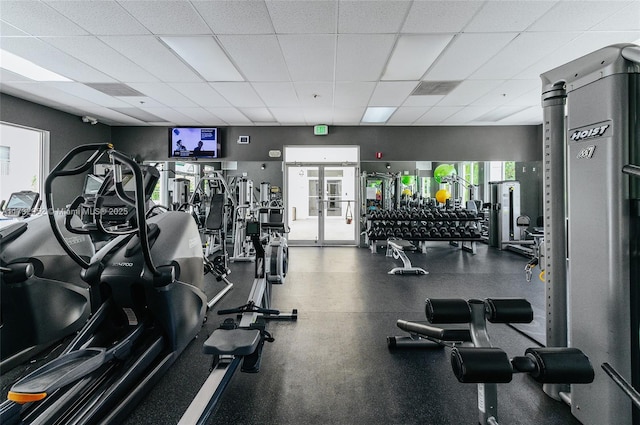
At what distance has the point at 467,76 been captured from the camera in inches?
157

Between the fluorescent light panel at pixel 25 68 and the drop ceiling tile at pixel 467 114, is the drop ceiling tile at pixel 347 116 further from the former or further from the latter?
the fluorescent light panel at pixel 25 68

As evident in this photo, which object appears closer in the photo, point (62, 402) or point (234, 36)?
point (62, 402)

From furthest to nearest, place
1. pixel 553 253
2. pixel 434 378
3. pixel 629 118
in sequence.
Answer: pixel 434 378
pixel 553 253
pixel 629 118

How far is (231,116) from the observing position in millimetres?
5902

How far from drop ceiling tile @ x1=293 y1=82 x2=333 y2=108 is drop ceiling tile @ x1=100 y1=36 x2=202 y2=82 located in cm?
142

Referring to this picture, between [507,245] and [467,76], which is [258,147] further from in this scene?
[507,245]

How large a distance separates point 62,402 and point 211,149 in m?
5.73

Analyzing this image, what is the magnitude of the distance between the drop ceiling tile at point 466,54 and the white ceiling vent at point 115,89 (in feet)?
14.0

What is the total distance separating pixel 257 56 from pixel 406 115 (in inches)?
134

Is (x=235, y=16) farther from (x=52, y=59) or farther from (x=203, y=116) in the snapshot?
(x=203, y=116)

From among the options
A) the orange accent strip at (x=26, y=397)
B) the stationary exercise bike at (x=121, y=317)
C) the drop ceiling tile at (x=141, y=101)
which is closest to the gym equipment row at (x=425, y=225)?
the stationary exercise bike at (x=121, y=317)

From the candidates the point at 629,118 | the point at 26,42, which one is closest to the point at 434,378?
the point at 629,118

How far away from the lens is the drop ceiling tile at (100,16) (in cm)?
249

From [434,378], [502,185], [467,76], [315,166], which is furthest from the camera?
[315,166]
